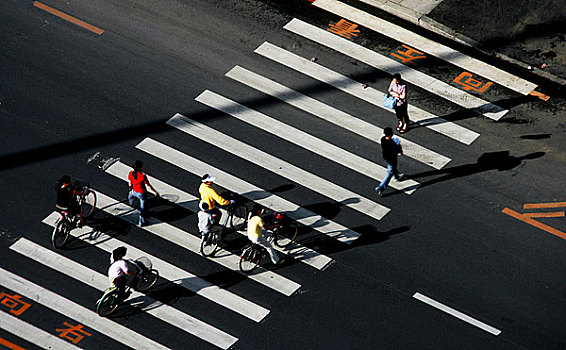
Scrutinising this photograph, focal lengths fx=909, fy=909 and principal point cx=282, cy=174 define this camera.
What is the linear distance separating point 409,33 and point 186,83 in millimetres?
6987

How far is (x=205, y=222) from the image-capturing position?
2098 centimetres

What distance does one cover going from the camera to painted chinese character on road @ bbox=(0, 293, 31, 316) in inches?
806

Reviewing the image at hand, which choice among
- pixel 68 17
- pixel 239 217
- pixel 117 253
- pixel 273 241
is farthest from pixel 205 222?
pixel 68 17

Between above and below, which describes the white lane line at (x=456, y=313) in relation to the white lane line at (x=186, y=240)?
below

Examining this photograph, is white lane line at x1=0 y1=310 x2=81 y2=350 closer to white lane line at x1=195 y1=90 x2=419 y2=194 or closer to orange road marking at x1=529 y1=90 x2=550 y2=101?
white lane line at x1=195 y1=90 x2=419 y2=194

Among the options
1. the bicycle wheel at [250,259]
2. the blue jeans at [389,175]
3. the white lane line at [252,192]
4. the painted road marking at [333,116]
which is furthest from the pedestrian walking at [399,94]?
the bicycle wheel at [250,259]

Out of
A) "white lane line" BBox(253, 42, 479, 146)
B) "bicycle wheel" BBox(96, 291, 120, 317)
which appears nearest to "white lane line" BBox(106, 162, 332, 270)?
"bicycle wheel" BBox(96, 291, 120, 317)

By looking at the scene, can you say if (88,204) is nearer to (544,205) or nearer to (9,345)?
(9,345)

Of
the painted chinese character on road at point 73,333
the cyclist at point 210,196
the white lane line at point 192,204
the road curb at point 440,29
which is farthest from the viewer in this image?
the road curb at point 440,29

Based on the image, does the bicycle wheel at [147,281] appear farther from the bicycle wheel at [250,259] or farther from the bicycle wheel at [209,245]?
Result: the bicycle wheel at [250,259]

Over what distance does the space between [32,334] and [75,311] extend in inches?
41.5

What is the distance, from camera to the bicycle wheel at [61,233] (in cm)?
2166

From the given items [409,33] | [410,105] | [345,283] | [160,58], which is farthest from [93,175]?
[409,33]

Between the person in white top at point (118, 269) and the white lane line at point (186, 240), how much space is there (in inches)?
89.6
